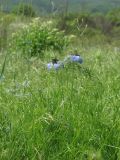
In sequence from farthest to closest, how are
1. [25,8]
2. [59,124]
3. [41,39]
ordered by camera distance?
[41,39], [25,8], [59,124]

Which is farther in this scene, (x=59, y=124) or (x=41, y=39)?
(x=41, y=39)

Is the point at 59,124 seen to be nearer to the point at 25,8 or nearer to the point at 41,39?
the point at 25,8

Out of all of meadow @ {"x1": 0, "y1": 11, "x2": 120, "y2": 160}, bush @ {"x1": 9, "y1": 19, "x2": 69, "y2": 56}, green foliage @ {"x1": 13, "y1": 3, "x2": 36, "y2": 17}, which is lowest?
bush @ {"x1": 9, "y1": 19, "x2": 69, "y2": 56}

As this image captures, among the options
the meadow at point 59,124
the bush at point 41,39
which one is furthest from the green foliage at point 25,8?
the bush at point 41,39

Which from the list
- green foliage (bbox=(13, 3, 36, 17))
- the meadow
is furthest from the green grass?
green foliage (bbox=(13, 3, 36, 17))

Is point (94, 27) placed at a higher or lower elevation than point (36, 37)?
lower

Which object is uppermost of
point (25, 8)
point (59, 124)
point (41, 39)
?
point (25, 8)

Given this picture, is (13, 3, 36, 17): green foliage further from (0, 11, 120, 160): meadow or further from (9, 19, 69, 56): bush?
(9, 19, 69, 56): bush

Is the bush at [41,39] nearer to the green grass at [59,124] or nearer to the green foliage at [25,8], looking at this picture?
the green foliage at [25,8]

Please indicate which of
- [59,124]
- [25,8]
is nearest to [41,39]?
[25,8]

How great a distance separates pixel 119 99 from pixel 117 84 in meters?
0.59

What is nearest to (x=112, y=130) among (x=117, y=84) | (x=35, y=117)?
(x=35, y=117)

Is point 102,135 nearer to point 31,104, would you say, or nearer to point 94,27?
point 31,104

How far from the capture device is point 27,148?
2018 mm
